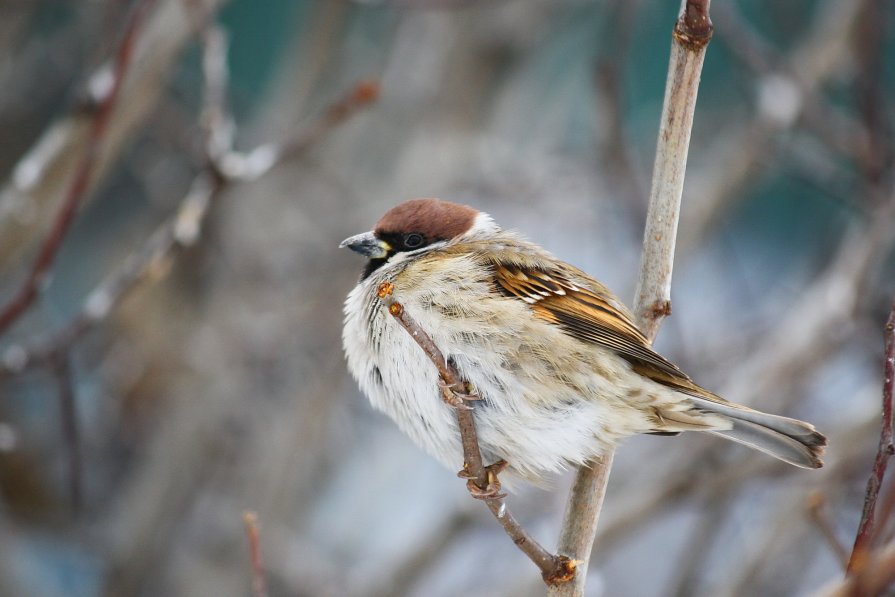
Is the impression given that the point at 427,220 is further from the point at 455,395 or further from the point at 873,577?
the point at 873,577

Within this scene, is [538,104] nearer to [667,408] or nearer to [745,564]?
[745,564]

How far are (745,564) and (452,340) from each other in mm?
1765

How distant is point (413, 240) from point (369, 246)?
0.13m

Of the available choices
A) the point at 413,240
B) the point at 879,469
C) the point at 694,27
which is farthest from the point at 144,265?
the point at 879,469

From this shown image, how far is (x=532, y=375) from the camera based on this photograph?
2.28 m

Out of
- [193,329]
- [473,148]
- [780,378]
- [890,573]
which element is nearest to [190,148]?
[193,329]

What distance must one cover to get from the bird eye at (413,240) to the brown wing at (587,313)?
296mm

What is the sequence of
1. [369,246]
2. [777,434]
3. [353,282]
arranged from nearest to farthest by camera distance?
1. [777,434]
2. [369,246]
3. [353,282]

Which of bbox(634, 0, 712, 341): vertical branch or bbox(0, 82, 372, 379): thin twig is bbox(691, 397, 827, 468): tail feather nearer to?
bbox(634, 0, 712, 341): vertical branch

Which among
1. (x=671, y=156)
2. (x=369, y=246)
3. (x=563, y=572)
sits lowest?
(x=563, y=572)

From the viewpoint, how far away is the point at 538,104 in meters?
6.54

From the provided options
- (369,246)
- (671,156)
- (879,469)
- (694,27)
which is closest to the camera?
(879,469)

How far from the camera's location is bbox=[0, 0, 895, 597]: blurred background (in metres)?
3.46

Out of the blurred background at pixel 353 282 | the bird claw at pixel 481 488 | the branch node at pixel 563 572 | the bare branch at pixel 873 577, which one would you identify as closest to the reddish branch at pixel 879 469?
the bare branch at pixel 873 577
